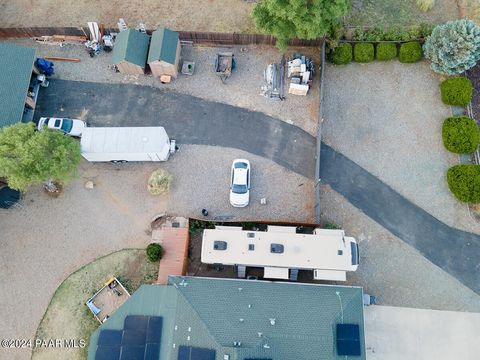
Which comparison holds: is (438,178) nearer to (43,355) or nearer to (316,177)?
A: (316,177)

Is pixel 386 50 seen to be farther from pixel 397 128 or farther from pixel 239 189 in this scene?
pixel 239 189

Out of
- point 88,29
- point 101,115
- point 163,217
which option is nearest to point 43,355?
point 163,217

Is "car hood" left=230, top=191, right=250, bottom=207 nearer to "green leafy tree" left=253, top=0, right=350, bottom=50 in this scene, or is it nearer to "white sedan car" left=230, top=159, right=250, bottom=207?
"white sedan car" left=230, top=159, right=250, bottom=207

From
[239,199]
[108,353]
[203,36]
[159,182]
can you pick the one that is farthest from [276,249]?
[203,36]

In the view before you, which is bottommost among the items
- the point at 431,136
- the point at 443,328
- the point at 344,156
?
the point at 443,328

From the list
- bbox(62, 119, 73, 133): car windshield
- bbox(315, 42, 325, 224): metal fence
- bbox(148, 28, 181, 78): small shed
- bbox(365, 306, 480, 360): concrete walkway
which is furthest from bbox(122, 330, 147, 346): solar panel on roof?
bbox(148, 28, 181, 78): small shed
